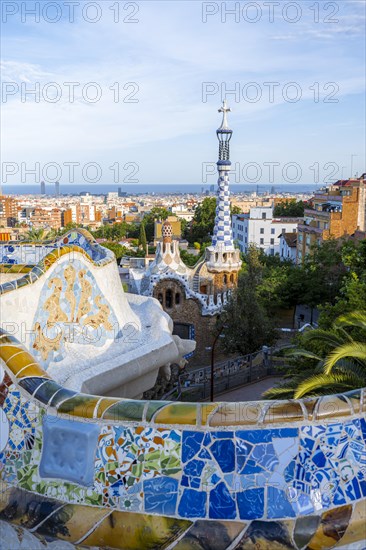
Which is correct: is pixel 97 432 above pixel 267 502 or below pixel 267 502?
above

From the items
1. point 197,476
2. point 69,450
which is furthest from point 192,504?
point 69,450

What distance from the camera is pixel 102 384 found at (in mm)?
5648

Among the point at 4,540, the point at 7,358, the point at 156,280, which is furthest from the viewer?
the point at 156,280

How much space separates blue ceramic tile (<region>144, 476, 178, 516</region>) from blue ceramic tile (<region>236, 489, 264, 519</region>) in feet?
1.19

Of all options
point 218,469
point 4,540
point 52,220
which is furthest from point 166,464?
point 52,220

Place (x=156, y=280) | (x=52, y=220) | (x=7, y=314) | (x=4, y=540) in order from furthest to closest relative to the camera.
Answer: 1. (x=52, y=220)
2. (x=156, y=280)
3. (x=7, y=314)
4. (x=4, y=540)

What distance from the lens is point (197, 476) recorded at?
311 centimetres

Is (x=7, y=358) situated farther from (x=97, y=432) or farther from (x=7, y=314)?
(x=7, y=314)

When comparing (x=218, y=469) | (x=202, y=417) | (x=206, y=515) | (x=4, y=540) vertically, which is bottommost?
(x=4, y=540)

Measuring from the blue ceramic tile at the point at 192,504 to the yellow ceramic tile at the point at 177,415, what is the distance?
379 mm

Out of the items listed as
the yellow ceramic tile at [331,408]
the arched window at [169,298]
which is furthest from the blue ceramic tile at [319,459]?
the arched window at [169,298]

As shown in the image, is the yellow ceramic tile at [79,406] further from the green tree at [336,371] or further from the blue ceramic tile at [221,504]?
the green tree at [336,371]

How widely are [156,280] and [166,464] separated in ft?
48.3

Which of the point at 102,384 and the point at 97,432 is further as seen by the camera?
the point at 102,384
